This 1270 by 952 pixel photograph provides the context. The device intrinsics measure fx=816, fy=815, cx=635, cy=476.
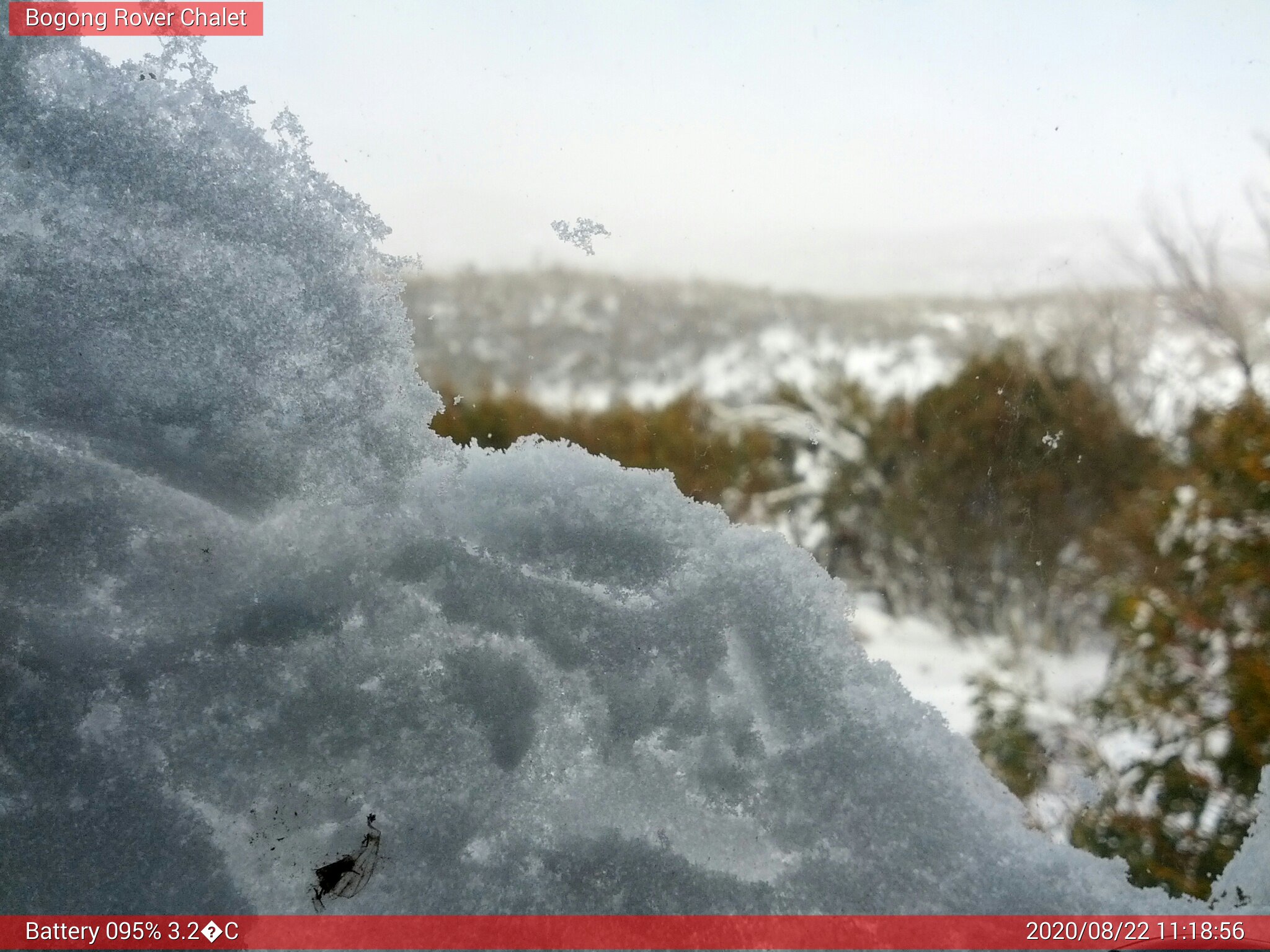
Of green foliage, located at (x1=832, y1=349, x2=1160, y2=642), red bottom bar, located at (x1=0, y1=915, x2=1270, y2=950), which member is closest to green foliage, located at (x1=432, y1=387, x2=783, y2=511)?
green foliage, located at (x1=832, y1=349, x2=1160, y2=642)

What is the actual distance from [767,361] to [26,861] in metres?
1.38

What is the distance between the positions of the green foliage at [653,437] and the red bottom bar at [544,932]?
1.23ft

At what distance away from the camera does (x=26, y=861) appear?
673 mm

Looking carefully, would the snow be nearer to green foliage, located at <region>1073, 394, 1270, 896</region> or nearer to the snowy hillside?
green foliage, located at <region>1073, 394, 1270, 896</region>

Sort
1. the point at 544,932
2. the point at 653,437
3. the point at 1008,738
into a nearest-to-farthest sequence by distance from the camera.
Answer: the point at 544,932 < the point at 653,437 < the point at 1008,738

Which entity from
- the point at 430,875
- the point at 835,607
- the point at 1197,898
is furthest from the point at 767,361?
the point at 430,875

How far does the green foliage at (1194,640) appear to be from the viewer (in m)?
1.30

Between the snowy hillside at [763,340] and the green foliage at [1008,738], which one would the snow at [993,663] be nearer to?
the green foliage at [1008,738]

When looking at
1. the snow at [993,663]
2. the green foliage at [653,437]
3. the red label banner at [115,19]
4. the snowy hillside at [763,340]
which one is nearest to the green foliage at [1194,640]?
the snow at [993,663]

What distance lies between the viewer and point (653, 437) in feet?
3.87

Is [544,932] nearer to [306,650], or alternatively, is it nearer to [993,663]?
[306,650]

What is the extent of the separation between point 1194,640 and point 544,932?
134cm

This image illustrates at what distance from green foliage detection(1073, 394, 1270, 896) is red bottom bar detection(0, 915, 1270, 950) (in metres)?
0.68

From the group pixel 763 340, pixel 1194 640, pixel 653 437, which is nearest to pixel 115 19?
pixel 653 437
